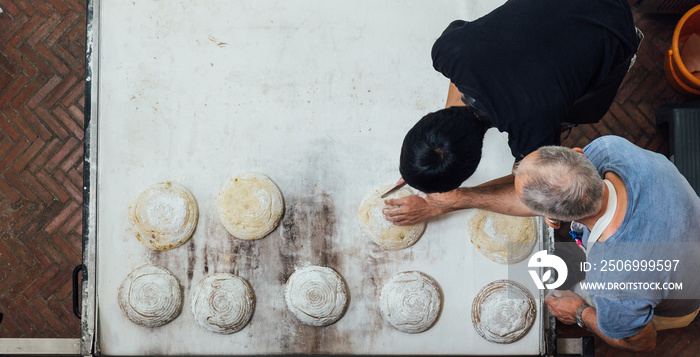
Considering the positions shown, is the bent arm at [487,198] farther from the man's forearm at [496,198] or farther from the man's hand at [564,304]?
the man's hand at [564,304]

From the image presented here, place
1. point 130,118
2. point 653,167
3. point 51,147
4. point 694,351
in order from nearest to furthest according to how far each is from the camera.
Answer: point 653,167 → point 130,118 → point 694,351 → point 51,147

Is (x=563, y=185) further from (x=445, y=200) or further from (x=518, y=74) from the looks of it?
(x=445, y=200)

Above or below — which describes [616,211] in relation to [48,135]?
below

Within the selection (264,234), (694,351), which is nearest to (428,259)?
(264,234)

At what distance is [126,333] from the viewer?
248cm

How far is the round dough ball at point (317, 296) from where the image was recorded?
2.39m

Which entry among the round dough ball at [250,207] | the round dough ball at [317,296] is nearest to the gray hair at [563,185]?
the round dough ball at [317,296]

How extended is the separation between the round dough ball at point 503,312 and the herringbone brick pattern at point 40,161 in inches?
129

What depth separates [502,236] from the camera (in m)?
2.47

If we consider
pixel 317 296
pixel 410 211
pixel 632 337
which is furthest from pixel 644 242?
pixel 317 296

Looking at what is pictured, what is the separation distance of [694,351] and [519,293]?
220 cm

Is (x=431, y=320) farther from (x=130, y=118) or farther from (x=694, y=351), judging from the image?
(x=694, y=351)

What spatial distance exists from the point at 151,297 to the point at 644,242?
2.37m

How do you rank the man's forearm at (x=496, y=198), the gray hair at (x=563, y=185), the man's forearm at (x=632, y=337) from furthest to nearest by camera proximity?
the man's forearm at (x=496, y=198), the man's forearm at (x=632, y=337), the gray hair at (x=563, y=185)
